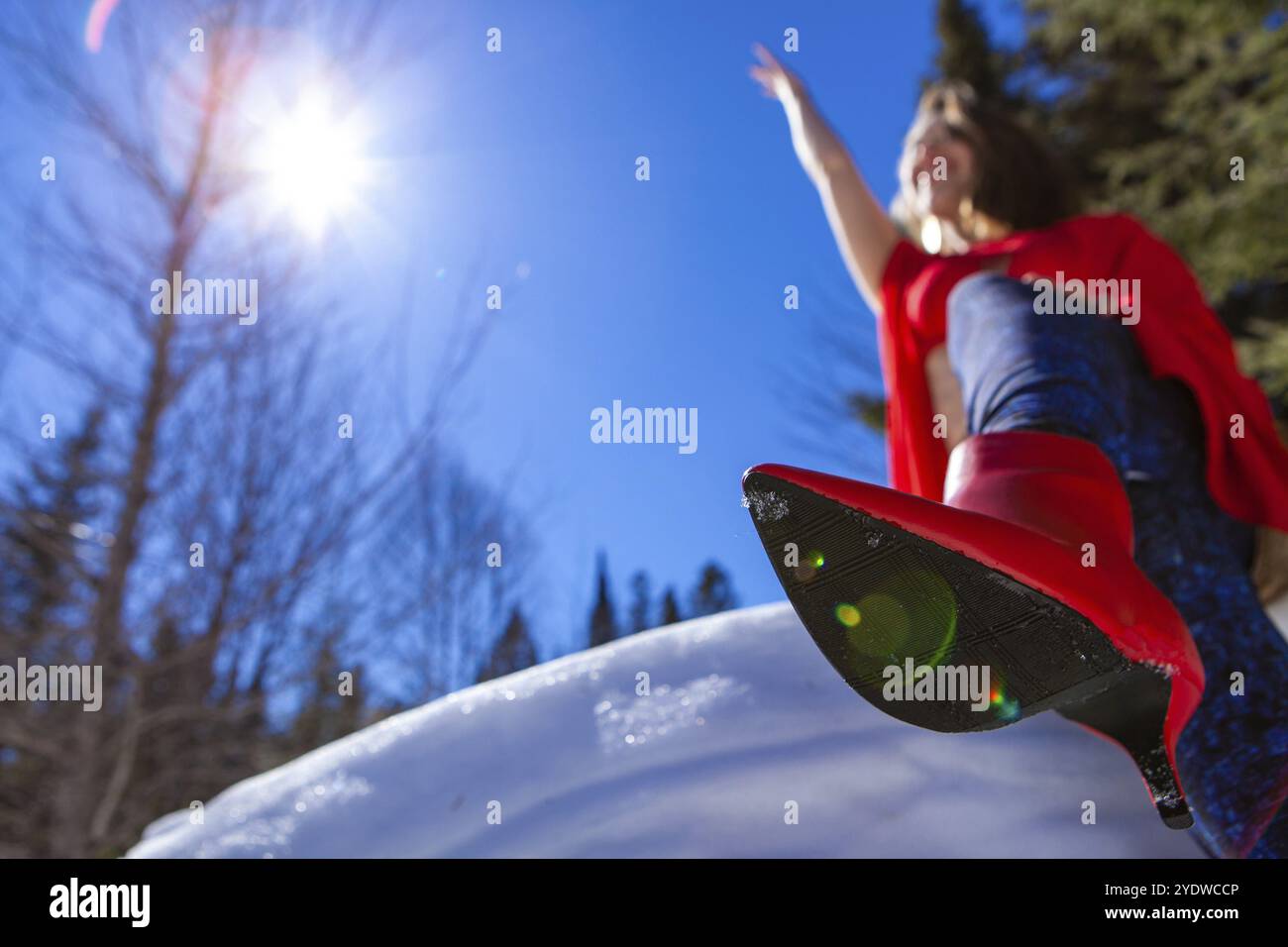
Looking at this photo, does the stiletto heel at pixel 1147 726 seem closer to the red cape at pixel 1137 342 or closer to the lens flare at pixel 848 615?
the lens flare at pixel 848 615

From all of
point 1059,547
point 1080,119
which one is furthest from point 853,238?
point 1080,119

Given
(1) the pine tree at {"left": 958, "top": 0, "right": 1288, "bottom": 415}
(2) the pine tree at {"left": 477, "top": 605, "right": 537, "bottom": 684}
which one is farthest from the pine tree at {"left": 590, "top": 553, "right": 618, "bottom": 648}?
(1) the pine tree at {"left": 958, "top": 0, "right": 1288, "bottom": 415}

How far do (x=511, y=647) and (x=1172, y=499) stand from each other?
599 centimetres

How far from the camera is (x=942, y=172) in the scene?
4.72ft

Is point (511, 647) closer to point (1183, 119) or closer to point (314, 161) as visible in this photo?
point (314, 161)

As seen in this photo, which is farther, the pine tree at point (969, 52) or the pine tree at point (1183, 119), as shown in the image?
the pine tree at point (969, 52)

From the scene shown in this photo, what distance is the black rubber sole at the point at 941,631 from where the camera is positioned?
58 centimetres

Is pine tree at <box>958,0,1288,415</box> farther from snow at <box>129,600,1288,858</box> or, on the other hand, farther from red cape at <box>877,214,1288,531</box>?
snow at <box>129,600,1288,858</box>

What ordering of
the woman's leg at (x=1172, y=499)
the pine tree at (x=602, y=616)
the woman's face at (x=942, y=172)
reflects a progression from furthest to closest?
the pine tree at (x=602, y=616), the woman's face at (x=942, y=172), the woman's leg at (x=1172, y=499)

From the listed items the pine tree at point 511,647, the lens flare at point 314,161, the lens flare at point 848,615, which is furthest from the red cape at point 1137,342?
the pine tree at point 511,647

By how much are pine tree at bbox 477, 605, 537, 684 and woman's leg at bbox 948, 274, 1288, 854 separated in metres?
5.33

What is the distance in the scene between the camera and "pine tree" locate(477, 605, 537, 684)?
6086mm

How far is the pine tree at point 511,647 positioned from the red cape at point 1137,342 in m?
5.04
